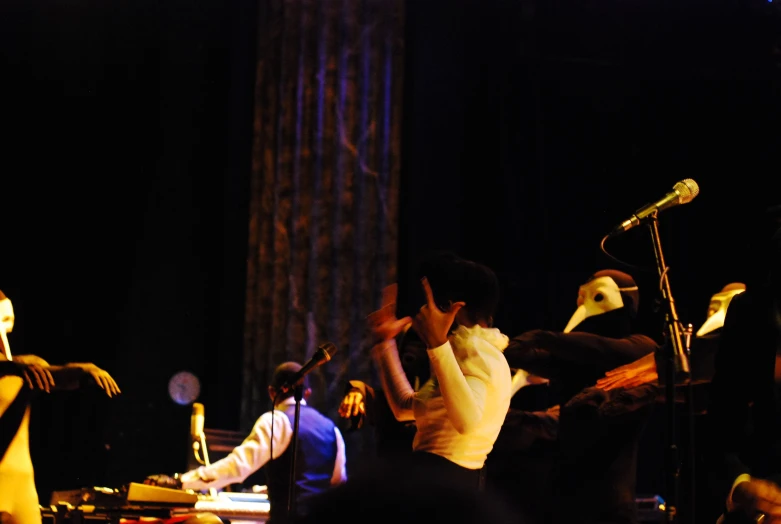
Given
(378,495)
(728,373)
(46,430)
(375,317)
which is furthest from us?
(46,430)

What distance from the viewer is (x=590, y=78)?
6941 mm

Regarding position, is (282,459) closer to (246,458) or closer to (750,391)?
(246,458)

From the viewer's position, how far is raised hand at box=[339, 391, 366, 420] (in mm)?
4145

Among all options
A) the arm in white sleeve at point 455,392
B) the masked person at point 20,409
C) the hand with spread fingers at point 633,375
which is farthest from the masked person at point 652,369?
the masked person at point 20,409

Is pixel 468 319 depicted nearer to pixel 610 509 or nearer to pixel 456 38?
pixel 610 509

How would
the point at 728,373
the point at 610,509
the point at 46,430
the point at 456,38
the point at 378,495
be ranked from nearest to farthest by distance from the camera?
the point at 378,495 → the point at 728,373 → the point at 610,509 → the point at 46,430 → the point at 456,38

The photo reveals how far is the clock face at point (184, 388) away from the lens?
7105 mm

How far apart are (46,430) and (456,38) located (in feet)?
13.4

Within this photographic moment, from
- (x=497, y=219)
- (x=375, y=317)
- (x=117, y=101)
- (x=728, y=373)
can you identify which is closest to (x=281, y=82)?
(x=117, y=101)

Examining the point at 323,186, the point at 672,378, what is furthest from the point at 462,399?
the point at 323,186

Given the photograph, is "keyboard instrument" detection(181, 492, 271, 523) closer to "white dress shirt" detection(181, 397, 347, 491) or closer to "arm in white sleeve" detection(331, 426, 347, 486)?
"white dress shirt" detection(181, 397, 347, 491)

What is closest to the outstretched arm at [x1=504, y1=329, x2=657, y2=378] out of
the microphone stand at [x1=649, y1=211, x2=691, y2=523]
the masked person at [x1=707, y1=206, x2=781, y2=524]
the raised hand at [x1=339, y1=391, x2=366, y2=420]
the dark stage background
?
the raised hand at [x1=339, y1=391, x2=366, y2=420]

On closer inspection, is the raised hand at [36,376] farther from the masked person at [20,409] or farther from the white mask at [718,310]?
the white mask at [718,310]

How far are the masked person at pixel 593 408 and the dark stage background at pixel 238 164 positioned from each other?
2.17m
